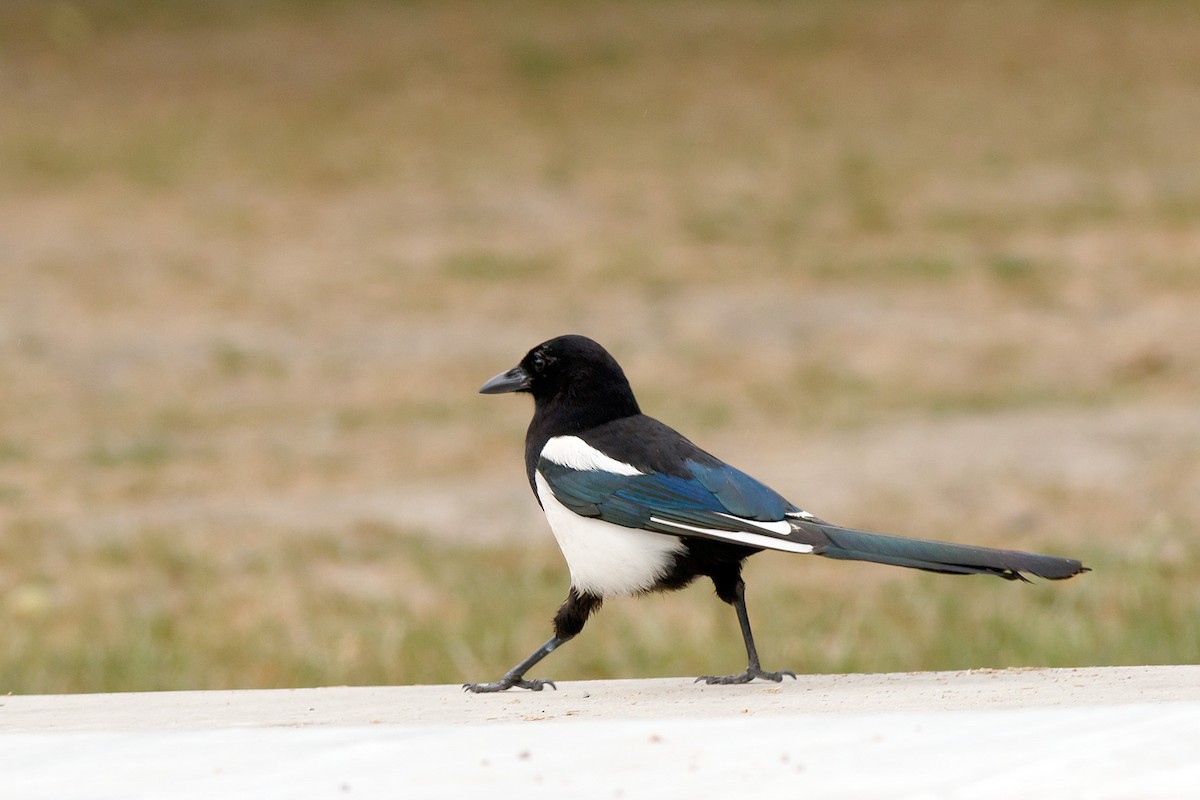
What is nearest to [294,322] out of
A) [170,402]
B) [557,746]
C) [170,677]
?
[170,402]

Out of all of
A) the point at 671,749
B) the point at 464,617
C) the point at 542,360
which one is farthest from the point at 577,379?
the point at 464,617

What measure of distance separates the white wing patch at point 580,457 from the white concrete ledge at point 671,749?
0.47m

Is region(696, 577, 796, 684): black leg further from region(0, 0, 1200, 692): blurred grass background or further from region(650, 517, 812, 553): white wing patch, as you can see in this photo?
region(0, 0, 1200, 692): blurred grass background

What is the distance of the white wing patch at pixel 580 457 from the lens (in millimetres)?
3436

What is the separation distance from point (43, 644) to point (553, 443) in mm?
2990

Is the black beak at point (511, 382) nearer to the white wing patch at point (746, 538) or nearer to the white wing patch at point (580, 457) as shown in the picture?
the white wing patch at point (580, 457)

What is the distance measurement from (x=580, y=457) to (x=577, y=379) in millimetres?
246

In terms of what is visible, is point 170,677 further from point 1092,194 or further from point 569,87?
point 569,87

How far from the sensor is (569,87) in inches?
842

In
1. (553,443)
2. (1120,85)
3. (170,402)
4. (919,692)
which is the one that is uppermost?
(1120,85)

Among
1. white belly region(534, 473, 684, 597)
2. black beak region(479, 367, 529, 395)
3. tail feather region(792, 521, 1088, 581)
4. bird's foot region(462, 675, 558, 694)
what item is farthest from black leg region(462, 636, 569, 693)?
tail feather region(792, 521, 1088, 581)

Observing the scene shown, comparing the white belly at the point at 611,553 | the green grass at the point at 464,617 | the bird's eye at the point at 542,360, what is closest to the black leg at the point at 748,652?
the white belly at the point at 611,553

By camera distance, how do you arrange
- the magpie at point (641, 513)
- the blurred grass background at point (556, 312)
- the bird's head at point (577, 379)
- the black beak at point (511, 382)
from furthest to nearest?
the blurred grass background at point (556, 312)
the black beak at point (511, 382)
the bird's head at point (577, 379)
the magpie at point (641, 513)

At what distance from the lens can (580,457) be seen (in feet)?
11.5
